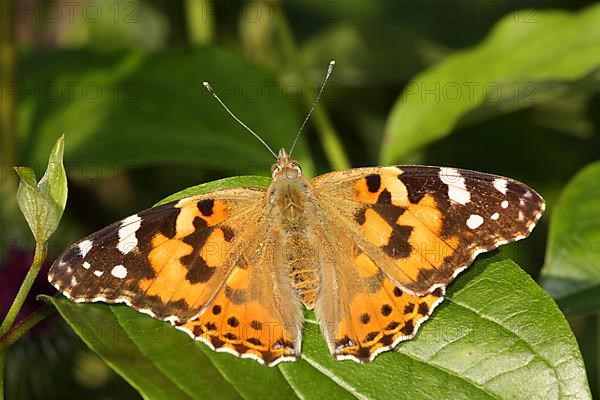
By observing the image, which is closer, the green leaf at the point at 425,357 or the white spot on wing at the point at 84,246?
the green leaf at the point at 425,357

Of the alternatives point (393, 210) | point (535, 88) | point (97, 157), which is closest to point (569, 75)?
point (535, 88)

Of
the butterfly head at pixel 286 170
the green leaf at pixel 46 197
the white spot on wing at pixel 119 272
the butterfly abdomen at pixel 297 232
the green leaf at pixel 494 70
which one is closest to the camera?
the green leaf at pixel 46 197

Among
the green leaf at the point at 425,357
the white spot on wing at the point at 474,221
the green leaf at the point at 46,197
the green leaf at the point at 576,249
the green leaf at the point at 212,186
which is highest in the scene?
the green leaf at the point at 46,197

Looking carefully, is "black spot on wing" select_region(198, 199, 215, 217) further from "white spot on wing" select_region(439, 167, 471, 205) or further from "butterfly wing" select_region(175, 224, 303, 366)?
"white spot on wing" select_region(439, 167, 471, 205)

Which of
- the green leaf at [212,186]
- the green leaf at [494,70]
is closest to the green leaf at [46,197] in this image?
the green leaf at [212,186]

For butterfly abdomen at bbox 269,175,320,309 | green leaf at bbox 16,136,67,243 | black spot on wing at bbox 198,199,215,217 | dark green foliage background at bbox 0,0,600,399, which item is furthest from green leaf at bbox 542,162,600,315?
green leaf at bbox 16,136,67,243

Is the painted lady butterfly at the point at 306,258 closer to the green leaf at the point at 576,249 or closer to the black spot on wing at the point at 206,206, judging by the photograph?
the black spot on wing at the point at 206,206

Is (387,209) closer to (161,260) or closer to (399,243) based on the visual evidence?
(399,243)
